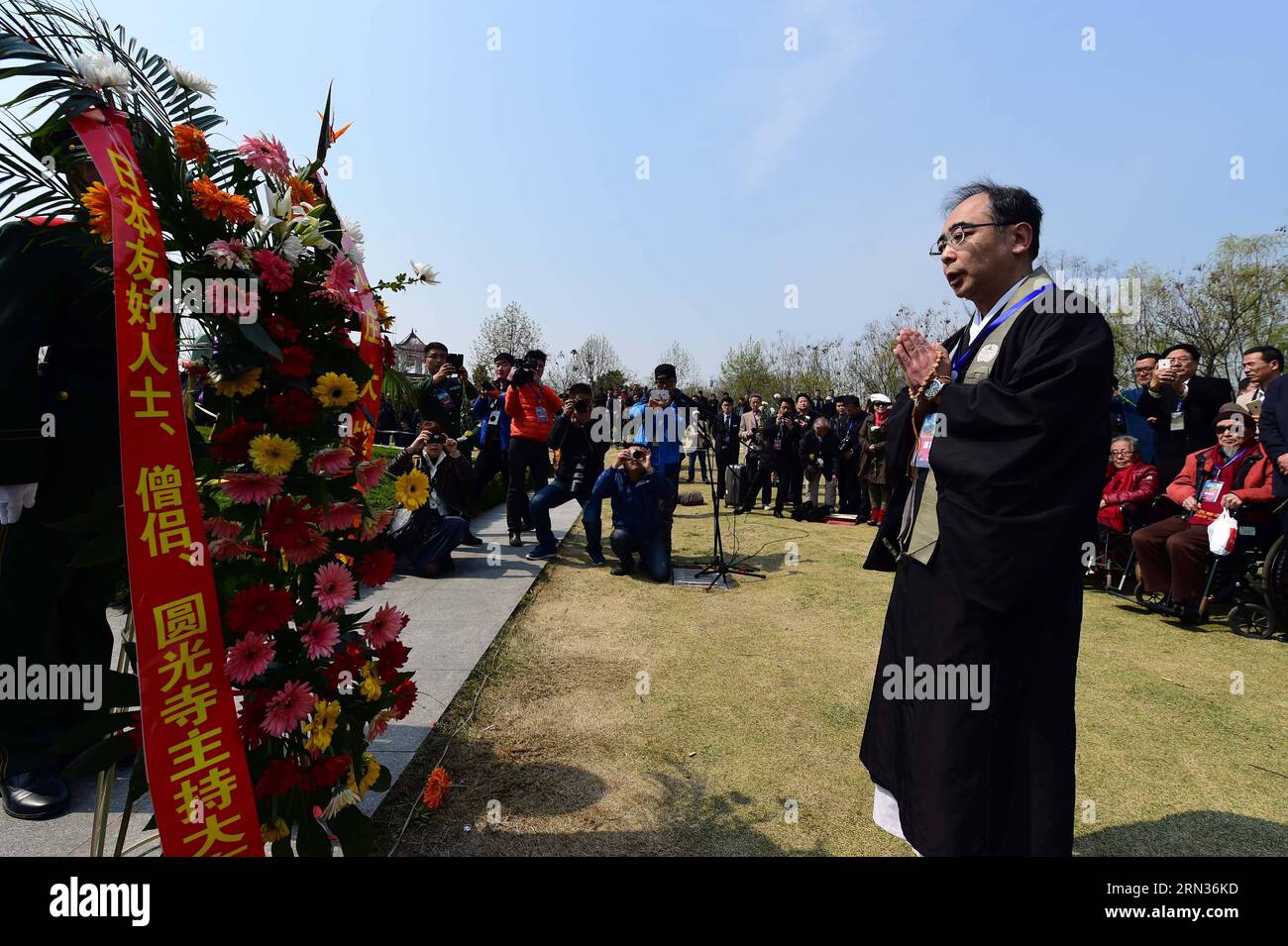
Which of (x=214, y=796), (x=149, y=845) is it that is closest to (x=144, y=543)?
(x=214, y=796)

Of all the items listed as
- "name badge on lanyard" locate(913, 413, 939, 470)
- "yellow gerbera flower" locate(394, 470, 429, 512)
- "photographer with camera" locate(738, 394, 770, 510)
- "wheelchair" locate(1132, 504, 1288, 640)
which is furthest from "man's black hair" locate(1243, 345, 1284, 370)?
"yellow gerbera flower" locate(394, 470, 429, 512)

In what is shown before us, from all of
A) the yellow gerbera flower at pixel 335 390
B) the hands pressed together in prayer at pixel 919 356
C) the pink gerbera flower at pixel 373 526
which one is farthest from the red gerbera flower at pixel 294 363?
the hands pressed together in prayer at pixel 919 356

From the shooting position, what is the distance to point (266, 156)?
6.77 ft

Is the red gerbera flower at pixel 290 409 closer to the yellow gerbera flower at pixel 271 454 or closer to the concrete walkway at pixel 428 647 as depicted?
the yellow gerbera flower at pixel 271 454

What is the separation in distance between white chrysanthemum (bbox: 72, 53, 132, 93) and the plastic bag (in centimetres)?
700

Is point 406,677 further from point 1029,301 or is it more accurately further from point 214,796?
point 1029,301

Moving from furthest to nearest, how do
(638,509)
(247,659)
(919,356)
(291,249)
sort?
(638,509) → (919,356) → (291,249) → (247,659)

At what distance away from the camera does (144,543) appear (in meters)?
1.79

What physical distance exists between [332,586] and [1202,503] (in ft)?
22.0

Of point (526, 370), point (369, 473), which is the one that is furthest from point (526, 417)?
point (369, 473)

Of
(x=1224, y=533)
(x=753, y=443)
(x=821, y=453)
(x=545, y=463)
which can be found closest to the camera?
(x=1224, y=533)

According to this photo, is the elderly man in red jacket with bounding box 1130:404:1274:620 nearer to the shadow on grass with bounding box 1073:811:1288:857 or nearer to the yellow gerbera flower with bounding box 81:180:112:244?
the shadow on grass with bounding box 1073:811:1288:857

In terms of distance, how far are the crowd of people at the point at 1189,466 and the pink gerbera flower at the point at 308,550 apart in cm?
631

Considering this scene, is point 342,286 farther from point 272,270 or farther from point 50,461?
point 50,461
